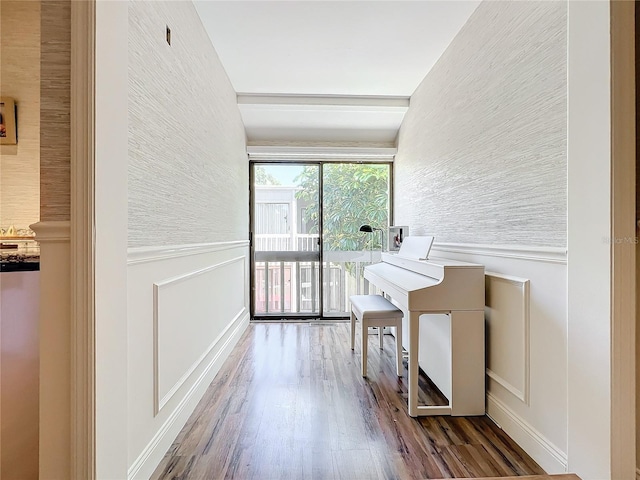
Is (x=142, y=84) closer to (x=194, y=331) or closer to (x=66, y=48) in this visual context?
(x=66, y=48)

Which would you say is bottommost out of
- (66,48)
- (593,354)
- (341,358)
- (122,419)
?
(341,358)

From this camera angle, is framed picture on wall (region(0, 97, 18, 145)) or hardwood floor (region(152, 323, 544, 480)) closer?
hardwood floor (region(152, 323, 544, 480))

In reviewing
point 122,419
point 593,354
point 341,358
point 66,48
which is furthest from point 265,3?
point 341,358

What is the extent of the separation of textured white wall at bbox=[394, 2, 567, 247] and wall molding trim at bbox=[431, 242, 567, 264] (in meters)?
0.03

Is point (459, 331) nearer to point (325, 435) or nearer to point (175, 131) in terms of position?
point (325, 435)

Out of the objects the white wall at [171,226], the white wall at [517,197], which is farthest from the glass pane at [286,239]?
the white wall at [517,197]

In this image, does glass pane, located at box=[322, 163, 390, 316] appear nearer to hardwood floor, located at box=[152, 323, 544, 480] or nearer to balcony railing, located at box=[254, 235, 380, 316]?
balcony railing, located at box=[254, 235, 380, 316]

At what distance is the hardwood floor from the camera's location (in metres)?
1.37

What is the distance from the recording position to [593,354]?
1.15 meters

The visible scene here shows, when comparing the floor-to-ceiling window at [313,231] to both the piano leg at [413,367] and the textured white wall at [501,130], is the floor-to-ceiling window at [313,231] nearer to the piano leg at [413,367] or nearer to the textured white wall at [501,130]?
the textured white wall at [501,130]

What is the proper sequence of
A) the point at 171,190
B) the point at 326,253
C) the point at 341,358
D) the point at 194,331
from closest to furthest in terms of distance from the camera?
the point at 171,190
the point at 194,331
the point at 341,358
the point at 326,253

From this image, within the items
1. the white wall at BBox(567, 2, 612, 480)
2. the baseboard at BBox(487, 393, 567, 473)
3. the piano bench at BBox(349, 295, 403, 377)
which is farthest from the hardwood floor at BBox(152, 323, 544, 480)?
the white wall at BBox(567, 2, 612, 480)

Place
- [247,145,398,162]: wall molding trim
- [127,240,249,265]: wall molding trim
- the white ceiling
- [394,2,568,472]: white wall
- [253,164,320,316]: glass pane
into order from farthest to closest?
[253,164,320,316]: glass pane
[247,145,398,162]: wall molding trim
the white ceiling
[394,2,568,472]: white wall
[127,240,249,265]: wall molding trim

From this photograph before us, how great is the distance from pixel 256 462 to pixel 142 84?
1.80 m
